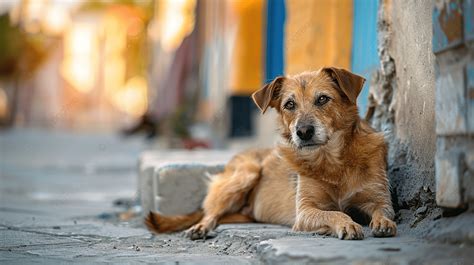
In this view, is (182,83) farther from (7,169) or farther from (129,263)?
(129,263)

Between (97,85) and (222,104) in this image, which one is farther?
(97,85)

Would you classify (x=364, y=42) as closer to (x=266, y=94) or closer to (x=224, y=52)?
(x=266, y=94)

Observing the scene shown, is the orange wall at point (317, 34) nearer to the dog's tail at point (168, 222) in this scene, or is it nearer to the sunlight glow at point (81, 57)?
the dog's tail at point (168, 222)

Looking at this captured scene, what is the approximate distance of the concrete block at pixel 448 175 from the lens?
3.35m

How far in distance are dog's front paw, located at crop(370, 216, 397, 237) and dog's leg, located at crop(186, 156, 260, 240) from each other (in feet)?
4.83

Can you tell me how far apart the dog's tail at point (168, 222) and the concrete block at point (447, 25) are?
2225 mm

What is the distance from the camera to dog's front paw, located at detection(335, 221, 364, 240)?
3676mm

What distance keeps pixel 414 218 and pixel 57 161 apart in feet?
39.5

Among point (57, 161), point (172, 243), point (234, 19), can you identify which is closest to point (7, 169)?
point (57, 161)

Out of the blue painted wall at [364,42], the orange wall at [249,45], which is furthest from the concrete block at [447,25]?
the orange wall at [249,45]

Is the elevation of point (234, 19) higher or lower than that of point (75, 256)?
higher

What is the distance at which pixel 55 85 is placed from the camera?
4966 centimetres

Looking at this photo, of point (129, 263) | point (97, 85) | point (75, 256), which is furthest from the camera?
point (97, 85)

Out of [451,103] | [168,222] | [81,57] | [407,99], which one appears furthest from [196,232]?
[81,57]
